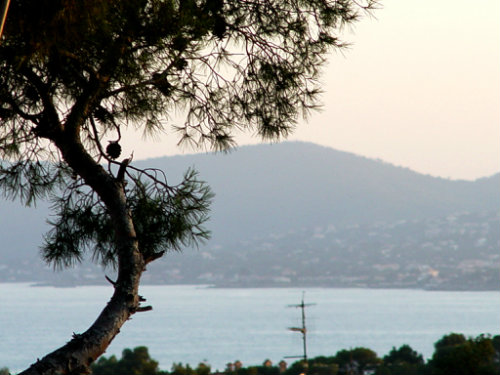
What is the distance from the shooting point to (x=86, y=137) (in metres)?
3.48

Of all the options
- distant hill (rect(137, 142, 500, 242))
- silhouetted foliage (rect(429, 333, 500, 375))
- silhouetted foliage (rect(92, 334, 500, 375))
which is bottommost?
silhouetted foliage (rect(92, 334, 500, 375))

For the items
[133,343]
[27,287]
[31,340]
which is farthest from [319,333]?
[27,287]

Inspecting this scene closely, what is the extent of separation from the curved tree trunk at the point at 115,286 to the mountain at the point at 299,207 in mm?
76313

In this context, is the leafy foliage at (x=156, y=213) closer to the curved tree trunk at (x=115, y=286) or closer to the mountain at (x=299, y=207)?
the curved tree trunk at (x=115, y=286)

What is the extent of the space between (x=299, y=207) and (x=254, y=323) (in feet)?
75.6

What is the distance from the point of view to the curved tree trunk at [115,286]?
95.6 inches

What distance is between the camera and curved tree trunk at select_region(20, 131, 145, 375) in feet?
7.97

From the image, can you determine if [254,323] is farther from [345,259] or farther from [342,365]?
[342,365]

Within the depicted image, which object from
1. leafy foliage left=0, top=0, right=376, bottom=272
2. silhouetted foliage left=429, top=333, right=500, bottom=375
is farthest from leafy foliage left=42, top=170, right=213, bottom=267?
silhouetted foliage left=429, top=333, right=500, bottom=375

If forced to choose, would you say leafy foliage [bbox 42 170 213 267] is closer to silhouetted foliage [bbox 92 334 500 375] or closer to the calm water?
silhouetted foliage [bbox 92 334 500 375]

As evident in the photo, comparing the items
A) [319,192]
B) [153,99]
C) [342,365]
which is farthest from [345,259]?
[153,99]

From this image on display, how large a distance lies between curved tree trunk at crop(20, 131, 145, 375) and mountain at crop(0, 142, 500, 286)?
76.3m

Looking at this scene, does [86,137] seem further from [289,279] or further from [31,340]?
[289,279]

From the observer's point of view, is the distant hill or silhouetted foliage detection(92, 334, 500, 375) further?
the distant hill
